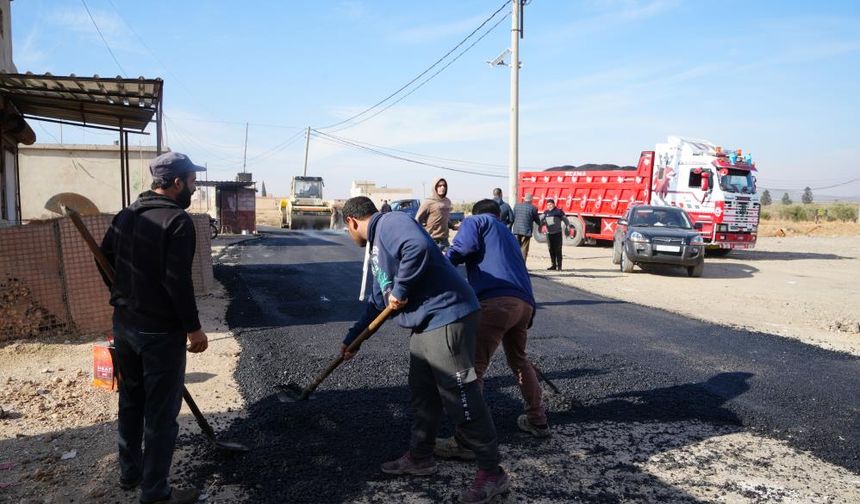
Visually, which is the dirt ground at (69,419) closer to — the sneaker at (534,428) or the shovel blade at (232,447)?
the shovel blade at (232,447)

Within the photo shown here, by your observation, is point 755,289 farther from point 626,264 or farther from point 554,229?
point 554,229

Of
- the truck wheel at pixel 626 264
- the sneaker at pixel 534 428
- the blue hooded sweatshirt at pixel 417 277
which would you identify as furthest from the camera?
the truck wheel at pixel 626 264

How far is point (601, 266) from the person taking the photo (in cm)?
1605

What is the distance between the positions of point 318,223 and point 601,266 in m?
19.9

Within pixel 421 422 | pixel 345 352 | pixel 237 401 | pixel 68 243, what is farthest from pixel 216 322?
pixel 421 422

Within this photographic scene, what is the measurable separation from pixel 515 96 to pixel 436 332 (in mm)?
14739

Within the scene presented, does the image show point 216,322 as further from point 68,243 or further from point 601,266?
point 601,266

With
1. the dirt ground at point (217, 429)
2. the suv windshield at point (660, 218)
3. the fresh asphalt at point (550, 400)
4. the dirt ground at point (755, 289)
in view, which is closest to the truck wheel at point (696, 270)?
the dirt ground at point (755, 289)

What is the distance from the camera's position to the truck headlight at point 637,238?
45.6ft

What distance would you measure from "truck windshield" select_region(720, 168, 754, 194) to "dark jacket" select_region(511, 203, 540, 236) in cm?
794

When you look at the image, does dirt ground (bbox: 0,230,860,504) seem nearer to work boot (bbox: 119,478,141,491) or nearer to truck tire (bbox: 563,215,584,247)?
work boot (bbox: 119,478,141,491)

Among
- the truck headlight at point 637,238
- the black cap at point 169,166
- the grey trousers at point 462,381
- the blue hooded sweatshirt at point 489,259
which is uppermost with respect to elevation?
the black cap at point 169,166

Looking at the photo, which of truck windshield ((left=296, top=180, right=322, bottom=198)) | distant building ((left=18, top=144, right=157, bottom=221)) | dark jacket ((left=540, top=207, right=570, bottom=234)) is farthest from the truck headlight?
truck windshield ((left=296, top=180, right=322, bottom=198))

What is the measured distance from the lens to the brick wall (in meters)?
6.28
